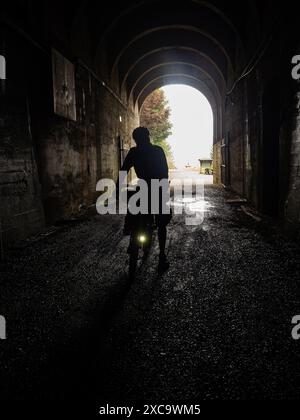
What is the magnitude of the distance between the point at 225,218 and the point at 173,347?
575cm

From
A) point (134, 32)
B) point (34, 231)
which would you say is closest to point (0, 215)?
point (34, 231)

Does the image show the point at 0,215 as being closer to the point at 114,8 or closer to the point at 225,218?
the point at 225,218

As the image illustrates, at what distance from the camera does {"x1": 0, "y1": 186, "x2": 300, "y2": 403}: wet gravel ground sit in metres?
1.94

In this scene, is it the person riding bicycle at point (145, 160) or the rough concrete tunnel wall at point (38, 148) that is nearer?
the person riding bicycle at point (145, 160)

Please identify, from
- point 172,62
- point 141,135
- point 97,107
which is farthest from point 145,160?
point 172,62

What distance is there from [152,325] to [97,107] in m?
10.3

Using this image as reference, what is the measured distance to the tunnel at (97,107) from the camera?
5.49m

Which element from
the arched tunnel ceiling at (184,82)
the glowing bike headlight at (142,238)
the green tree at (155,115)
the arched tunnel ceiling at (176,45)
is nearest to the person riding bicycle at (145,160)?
the glowing bike headlight at (142,238)

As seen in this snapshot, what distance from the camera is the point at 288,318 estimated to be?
2.73m

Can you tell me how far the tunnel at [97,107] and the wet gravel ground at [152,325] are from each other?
11 centimetres

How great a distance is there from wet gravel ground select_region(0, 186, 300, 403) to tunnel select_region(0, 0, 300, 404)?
11 cm

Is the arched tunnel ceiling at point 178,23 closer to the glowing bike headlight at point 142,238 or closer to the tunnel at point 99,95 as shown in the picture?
the tunnel at point 99,95

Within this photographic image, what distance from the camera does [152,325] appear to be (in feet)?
8.77

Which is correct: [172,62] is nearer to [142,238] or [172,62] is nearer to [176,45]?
[176,45]
